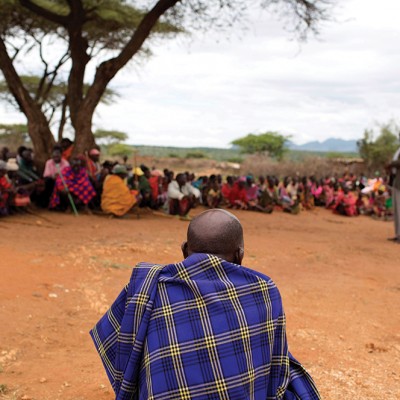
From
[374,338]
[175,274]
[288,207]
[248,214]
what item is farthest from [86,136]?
[175,274]

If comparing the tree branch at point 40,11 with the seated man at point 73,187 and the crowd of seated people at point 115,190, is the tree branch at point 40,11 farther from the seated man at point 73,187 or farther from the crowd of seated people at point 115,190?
the seated man at point 73,187

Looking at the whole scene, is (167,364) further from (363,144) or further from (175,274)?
(363,144)

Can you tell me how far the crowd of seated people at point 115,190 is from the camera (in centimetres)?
866

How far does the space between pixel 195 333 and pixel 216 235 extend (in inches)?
12.3

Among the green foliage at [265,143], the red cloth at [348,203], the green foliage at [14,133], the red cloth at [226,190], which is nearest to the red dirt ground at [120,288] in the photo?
the red cloth at [226,190]

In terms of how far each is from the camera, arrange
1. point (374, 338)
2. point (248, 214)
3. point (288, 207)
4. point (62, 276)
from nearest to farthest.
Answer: point (374, 338) < point (62, 276) < point (248, 214) < point (288, 207)

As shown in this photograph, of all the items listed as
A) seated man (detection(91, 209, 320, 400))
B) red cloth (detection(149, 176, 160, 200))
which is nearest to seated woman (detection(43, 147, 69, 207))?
red cloth (detection(149, 176, 160, 200))

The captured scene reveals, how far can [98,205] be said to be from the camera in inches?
372

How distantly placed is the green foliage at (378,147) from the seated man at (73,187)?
1582 cm

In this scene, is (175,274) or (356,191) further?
(356,191)

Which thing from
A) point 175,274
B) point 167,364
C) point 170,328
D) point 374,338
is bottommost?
point 374,338

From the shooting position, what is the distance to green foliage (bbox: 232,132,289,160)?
34.8 meters

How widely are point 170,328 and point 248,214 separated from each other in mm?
9672

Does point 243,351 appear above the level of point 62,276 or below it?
above
